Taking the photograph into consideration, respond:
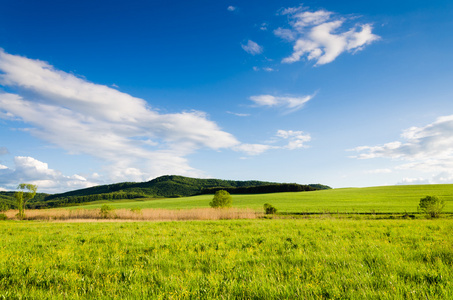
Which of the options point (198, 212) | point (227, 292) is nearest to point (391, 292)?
point (227, 292)

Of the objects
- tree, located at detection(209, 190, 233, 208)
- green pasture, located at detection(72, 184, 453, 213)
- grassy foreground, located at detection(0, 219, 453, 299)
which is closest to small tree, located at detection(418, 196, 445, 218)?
green pasture, located at detection(72, 184, 453, 213)

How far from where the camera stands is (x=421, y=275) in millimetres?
4930

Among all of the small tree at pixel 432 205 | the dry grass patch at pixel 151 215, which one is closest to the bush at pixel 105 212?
the dry grass patch at pixel 151 215

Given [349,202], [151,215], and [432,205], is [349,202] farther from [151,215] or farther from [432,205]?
[151,215]

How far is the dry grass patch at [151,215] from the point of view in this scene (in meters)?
32.7

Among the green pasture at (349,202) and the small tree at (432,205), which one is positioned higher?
the small tree at (432,205)

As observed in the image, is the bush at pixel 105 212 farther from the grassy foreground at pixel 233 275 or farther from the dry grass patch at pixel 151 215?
the grassy foreground at pixel 233 275

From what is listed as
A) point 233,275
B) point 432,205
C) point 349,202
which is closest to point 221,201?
point 432,205

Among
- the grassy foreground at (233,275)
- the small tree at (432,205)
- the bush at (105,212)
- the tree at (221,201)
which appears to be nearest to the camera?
the grassy foreground at (233,275)

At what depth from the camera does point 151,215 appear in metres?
36.5

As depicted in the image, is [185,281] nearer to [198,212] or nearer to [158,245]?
[158,245]

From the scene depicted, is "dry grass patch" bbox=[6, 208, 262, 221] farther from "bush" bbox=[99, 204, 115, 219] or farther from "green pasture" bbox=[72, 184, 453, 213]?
"green pasture" bbox=[72, 184, 453, 213]

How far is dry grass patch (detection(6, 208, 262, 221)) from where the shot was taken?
1287 inches

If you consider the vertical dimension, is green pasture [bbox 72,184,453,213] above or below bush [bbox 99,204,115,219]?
Result: below
